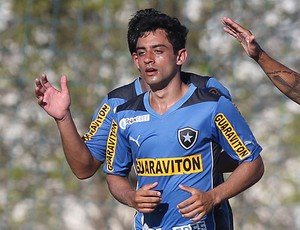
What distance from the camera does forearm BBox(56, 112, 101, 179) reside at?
483 centimetres

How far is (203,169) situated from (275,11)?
424cm

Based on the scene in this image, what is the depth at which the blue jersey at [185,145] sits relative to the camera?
454 cm

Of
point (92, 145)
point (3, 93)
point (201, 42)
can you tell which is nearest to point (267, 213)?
point (201, 42)

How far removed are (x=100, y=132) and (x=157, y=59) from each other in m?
0.85

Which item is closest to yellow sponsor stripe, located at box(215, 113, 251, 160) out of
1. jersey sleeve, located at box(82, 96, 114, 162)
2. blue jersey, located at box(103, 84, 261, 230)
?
blue jersey, located at box(103, 84, 261, 230)

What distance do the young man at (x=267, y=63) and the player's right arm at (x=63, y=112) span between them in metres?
0.88

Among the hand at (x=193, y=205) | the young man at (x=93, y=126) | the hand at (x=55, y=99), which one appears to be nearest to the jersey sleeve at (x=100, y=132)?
the young man at (x=93, y=126)

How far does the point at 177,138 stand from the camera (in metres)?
4.54

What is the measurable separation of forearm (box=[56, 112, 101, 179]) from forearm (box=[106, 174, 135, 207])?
19cm

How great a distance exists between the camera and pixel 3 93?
8922 millimetres

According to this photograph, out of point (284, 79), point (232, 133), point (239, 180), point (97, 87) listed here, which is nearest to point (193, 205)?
point (239, 180)

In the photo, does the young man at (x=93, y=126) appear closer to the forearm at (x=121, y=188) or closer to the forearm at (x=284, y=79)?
the forearm at (x=121, y=188)

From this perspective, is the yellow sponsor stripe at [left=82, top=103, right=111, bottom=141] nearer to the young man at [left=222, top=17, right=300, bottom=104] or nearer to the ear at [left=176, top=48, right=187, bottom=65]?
the ear at [left=176, top=48, right=187, bottom=65]

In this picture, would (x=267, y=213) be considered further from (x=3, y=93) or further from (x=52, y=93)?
(x=52, y=93)
